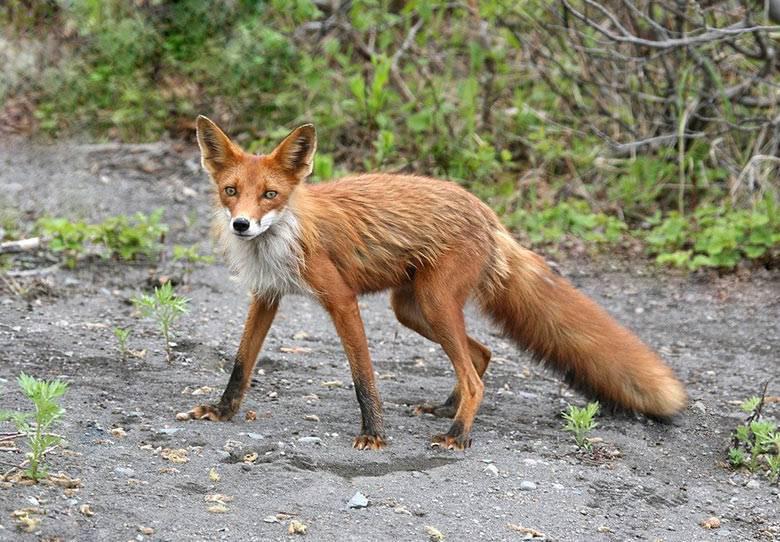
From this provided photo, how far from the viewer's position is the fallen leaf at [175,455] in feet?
14.5

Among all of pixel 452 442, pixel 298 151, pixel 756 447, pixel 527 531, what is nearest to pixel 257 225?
pixel 298 151

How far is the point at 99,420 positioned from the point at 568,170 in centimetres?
601

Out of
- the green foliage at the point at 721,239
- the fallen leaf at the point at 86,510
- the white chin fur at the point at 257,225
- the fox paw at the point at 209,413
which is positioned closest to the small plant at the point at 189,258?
the fox paw at the point at 209,413

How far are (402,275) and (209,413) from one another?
3.79 ft

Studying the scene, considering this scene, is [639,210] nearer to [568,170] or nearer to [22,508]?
[568,170]

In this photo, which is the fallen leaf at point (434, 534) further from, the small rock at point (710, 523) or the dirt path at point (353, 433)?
the small rock at point (710, 523)

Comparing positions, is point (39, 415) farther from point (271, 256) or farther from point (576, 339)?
point (576, 339)

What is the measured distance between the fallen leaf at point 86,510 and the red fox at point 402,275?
1.20m

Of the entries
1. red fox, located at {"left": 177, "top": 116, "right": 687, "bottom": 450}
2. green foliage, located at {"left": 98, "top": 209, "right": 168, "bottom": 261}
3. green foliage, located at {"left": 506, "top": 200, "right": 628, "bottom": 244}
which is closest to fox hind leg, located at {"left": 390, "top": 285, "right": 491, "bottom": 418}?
red fox, located at {"left": 177, "top": 116, "right": 687, "bottom": 450}

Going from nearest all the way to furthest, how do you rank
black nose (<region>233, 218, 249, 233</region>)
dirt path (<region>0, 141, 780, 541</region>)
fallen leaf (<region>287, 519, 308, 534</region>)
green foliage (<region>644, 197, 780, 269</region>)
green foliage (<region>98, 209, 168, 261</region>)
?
1. fallen leaf (<region>287, 519, 308, 534</region>)
2. dirt path (<region>0, 141, 780, 541</region>)
3. black nose (<region>233, 218, 249, 233</region>)
4. green foliage (<region>98, 209, 168, 261</region>)
5. green foliage (<region>644, 197, 780, 269</region>)

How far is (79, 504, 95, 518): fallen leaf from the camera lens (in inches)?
148

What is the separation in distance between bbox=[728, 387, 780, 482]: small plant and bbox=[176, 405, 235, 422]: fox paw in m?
2.42

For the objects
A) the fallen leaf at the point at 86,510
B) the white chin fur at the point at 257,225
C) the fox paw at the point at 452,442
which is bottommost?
the fox paw at the point at 452,442

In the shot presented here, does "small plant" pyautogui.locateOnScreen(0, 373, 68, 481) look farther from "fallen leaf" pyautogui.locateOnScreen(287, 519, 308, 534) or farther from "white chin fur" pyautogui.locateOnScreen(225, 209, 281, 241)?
"white chin fur" pyautogui.locateOnScreen(225, 209, 281, 241)
